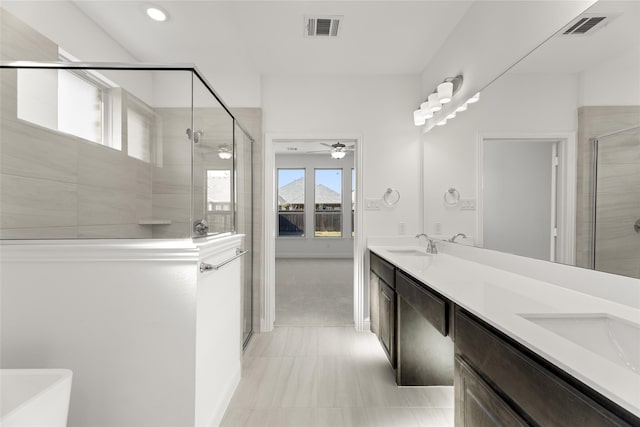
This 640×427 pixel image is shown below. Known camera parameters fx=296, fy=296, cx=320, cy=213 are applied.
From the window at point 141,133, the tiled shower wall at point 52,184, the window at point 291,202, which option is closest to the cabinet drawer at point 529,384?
the tiled shower wall at point 52,184

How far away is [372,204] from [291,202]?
505 centimetres

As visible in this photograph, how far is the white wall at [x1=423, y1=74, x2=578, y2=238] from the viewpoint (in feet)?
4.47

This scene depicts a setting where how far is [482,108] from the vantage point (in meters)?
2.00

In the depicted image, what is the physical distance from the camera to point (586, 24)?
48.9 inches

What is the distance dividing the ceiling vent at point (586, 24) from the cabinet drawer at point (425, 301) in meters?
1.28

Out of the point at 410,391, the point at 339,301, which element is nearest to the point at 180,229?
the point at 410,391

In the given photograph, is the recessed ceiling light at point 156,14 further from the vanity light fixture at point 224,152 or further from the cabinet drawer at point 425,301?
the cabinet drawer at point 425,301

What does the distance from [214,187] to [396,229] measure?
199 centimetres

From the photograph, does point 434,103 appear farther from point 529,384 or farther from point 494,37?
point 529,384

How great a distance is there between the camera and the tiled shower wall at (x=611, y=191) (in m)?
1.00

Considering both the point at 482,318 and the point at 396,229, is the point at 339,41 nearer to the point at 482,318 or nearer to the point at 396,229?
the point at 396,229

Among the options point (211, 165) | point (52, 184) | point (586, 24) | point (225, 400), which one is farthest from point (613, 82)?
point (52, 184)

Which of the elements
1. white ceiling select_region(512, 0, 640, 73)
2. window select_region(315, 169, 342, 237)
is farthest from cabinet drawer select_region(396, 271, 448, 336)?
window select_region(315, 169, 342, 237)

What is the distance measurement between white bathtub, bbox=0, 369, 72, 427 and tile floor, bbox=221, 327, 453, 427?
88 centimetres
